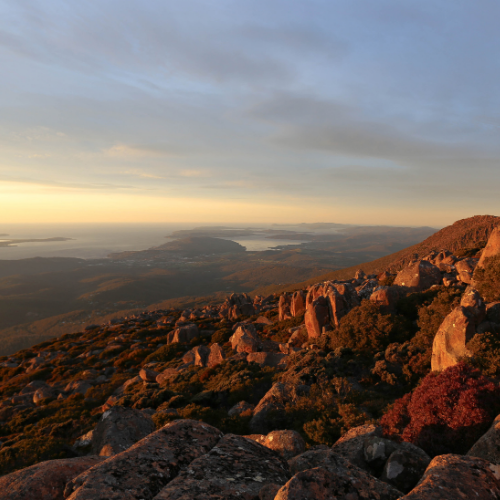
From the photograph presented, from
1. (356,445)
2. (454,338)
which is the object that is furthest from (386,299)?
(356,445)

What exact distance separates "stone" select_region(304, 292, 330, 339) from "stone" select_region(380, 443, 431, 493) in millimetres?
20626

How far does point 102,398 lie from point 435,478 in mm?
32681

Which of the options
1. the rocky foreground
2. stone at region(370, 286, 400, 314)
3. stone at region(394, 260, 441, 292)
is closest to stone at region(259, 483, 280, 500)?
the rocky foreground

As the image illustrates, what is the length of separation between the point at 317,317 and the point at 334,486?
23395mm

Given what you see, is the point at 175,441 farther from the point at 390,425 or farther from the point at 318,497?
the point at 390,425

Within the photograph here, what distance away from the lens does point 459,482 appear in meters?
5.27

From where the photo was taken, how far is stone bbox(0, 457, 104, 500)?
700 cm

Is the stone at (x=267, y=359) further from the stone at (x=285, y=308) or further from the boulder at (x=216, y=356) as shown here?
the stone at (x=285, y=308)

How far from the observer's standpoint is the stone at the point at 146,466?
5.62m

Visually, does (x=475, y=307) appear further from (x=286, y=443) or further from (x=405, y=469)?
(x=286, y=443)

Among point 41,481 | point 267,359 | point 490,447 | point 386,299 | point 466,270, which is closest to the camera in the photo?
point 490,447

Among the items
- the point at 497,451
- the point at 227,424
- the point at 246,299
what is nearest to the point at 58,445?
the point at 227,424

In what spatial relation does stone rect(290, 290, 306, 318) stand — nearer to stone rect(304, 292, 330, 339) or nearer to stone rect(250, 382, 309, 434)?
stone rect(304, 292, 330, 339)

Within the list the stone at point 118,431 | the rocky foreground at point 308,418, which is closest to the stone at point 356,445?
the rocky foreground at point 308,418
